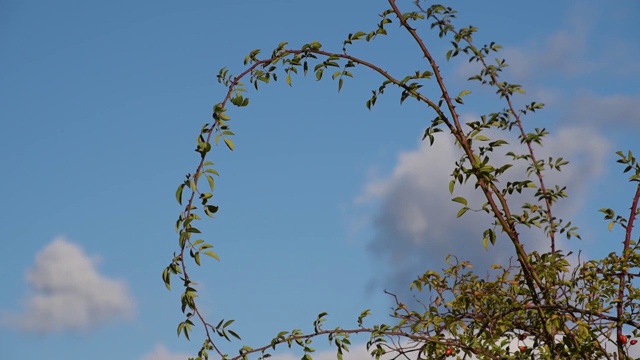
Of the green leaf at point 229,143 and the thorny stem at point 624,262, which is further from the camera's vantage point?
the thorny stem at point 624,262

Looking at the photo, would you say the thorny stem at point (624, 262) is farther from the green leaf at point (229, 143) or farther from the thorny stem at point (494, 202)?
the green leaf at point (229, 143)

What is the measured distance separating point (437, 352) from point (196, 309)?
59.3 inches

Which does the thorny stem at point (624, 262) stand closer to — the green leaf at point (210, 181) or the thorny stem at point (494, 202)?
the thorny stem at point (494, 202)

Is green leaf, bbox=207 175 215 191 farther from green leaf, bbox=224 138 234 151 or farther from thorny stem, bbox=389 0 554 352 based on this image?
thorny stem, bbox=389 0 554 352

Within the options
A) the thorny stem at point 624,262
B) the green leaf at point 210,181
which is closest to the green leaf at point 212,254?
the green leaf at point 210,181

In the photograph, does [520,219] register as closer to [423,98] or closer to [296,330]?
[423,98]

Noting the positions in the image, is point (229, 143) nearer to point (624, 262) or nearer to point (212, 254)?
point (212, 254)

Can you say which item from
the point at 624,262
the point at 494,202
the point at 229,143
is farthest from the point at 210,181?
the point at 624,262

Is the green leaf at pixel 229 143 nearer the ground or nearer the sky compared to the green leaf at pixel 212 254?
nearer the sky

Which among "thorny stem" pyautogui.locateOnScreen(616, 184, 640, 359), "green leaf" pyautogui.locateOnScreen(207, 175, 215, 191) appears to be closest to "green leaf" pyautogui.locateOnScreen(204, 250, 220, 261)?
"green leaf" pyautogui.locateOnScreen(207, 175, 215, 191)

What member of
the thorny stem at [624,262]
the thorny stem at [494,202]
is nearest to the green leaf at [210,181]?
the thorny stem at [494,202]

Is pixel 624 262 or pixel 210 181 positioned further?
pixel 624 262

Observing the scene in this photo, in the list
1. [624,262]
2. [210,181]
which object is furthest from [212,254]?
[624,262]

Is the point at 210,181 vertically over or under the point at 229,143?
under
